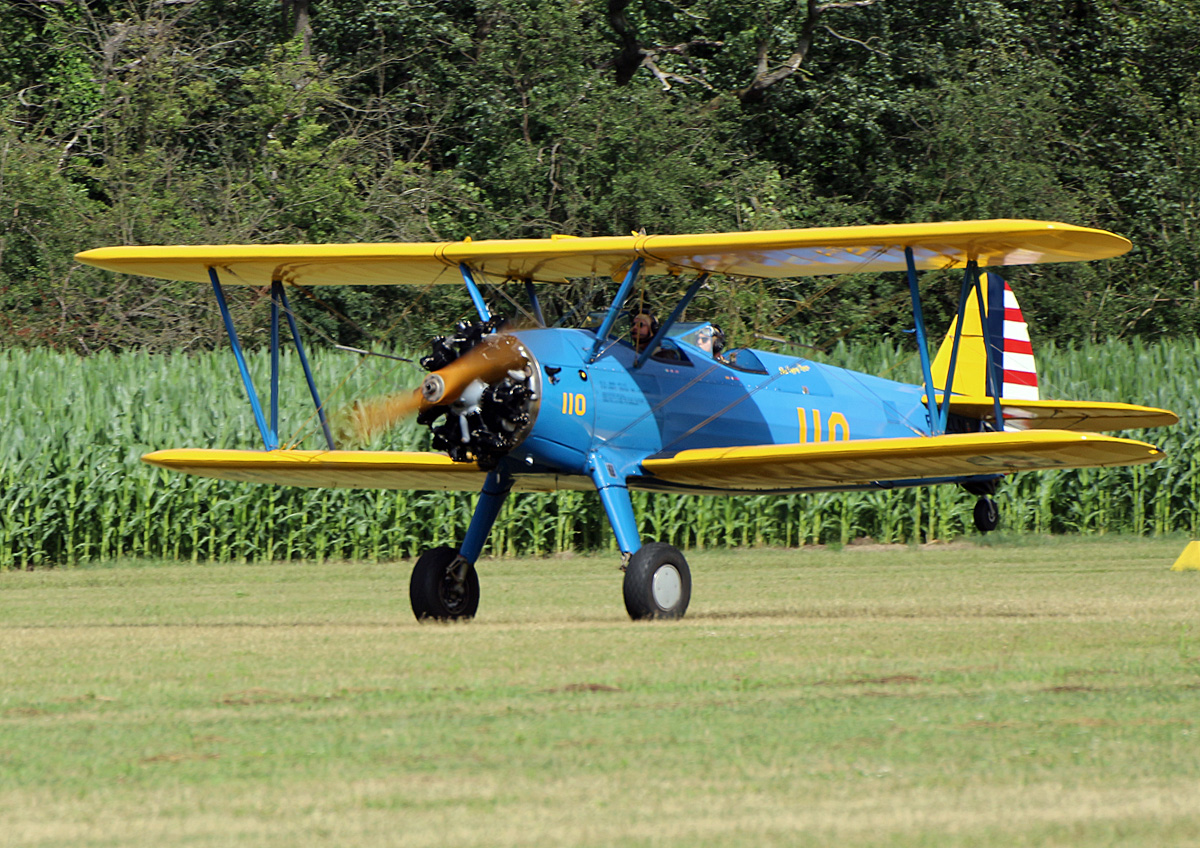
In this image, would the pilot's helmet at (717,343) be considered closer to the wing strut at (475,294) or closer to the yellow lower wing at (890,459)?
the yellow lower wing at (890,459)

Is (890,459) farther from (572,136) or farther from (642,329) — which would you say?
(572,136)

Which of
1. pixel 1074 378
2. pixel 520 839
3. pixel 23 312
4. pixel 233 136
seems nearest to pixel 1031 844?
pixel 520 839

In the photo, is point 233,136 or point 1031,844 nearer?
point 1031,844

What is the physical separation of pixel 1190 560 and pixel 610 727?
12.2 m

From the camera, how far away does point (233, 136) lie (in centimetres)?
3378

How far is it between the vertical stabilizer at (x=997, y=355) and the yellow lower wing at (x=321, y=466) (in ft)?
18.7

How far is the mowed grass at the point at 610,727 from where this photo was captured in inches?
210

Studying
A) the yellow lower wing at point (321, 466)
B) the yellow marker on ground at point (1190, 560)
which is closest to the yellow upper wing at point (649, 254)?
the yellow lower wing at point (321, 466)

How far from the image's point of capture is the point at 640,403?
12.9 m

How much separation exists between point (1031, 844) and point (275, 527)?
1794cm

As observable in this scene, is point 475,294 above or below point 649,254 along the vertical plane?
below

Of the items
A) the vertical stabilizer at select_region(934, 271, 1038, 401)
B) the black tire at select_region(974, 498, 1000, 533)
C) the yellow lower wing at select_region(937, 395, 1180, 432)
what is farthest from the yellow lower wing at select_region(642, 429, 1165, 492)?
the vertical stabilizer at select_region(934, 271, 1038, 401)

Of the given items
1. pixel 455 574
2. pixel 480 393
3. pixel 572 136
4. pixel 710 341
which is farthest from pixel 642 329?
pixel 572 136

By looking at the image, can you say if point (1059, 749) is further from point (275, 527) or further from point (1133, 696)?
point (275, 527)
